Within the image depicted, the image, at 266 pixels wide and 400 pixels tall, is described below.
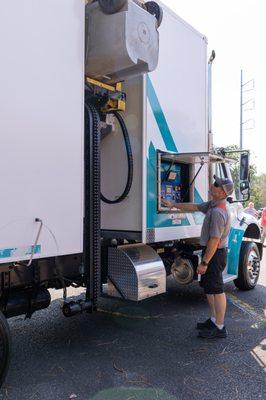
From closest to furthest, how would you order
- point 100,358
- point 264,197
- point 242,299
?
point 100,358, point 242,299, point 264,197

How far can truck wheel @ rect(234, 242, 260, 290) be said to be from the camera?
21.5 ft

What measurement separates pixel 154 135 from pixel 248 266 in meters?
3.08

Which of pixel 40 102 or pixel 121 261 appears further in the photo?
pixel 121 261

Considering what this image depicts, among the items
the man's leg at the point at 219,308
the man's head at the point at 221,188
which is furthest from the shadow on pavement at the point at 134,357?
the man's head at the point at 221,188

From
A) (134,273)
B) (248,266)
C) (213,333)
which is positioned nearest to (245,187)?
(248,266)

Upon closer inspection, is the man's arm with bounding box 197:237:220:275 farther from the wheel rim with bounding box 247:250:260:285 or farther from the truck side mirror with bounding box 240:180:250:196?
the wheel rim with bounding box 247:250:260:285

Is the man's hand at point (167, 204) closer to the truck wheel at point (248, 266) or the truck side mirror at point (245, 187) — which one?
the truck side mirror at point (245, 187)

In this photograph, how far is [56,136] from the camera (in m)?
3.33

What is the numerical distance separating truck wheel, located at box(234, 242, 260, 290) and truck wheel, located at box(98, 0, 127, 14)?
4.21 meters

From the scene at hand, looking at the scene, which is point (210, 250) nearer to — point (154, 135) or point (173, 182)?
point (173, 182)

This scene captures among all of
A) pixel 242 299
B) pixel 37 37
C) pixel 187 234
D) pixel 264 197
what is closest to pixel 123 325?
pixel 187 234

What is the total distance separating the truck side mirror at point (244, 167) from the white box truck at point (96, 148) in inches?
22.6

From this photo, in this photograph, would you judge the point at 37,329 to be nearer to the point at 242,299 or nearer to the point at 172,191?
the point at 172,191

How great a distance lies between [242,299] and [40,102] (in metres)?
4.61
